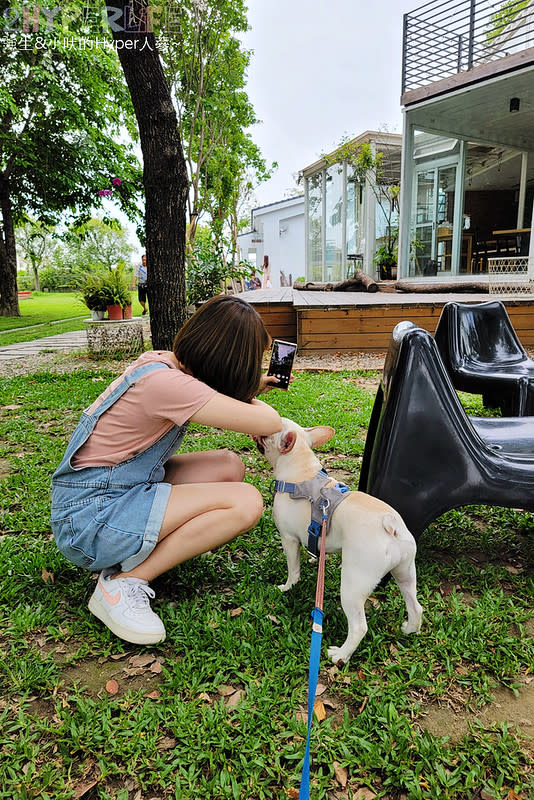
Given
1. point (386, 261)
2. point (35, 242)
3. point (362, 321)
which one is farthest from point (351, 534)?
point (35, 242)

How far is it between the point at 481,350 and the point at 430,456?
7.07 feet

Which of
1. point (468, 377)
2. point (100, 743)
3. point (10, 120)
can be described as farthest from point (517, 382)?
point (10, 120)

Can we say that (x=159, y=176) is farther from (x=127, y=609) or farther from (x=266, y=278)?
(x=266, y=278)

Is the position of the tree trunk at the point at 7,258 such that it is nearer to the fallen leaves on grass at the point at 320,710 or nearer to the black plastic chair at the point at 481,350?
the black plastic chair at the point at 481,350

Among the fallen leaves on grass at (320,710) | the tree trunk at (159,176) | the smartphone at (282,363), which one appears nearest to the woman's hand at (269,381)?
the smartphone at (282,363)

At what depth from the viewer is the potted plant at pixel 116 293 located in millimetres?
6949

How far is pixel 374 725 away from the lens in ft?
4.61

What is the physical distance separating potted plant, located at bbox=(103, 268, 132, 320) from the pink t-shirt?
18.0 ft

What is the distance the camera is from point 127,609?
1.70 metres

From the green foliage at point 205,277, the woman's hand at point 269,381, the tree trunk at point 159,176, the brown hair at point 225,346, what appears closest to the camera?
the brown hair at point 225,346

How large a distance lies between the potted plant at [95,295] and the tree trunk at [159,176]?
2335mm

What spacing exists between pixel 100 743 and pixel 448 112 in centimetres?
1235

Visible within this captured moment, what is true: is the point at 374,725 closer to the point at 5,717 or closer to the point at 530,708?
the point at 530,708

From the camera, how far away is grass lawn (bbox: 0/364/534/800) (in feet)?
4.17
